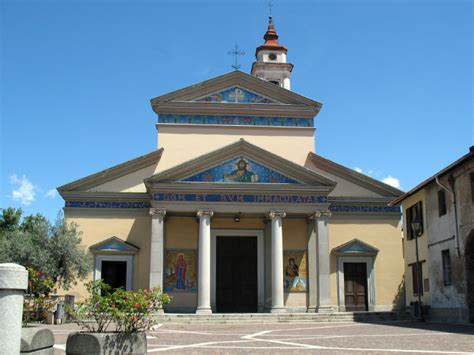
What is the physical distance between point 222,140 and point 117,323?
21574 millimetres

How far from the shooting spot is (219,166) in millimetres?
26578

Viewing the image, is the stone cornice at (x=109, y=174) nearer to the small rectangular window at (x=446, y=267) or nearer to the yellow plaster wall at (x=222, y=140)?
the yellow plaster wall at (x=222, y=140)

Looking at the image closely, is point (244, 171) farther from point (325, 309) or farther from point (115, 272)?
point (115, 272)

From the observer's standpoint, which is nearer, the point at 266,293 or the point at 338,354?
the point at 338,354

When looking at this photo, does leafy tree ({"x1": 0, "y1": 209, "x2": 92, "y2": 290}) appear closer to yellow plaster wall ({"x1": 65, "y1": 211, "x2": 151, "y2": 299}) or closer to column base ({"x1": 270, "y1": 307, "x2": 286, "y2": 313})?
yellow plaster wall ({"x1": 65, "y1": 211, "x2": 151, "y2": 299})

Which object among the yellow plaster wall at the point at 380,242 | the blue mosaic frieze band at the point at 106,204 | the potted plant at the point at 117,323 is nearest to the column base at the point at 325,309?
the yellow plaster wall at the point at 380,242

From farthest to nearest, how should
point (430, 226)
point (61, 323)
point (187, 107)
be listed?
point (187, 107)
point (430, 226)
point (61, 323)

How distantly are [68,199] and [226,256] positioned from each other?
28.7 ft

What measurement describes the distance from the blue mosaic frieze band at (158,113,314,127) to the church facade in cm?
6

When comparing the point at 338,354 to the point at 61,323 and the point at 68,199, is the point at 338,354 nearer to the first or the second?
the point at 61,323

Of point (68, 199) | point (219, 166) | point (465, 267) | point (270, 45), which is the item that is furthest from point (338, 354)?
point (270, 45)

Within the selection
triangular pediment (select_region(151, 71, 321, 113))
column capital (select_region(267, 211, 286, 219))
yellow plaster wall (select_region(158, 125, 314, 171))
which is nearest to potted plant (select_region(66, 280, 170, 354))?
column capital (select_region(267, 211, 286, 219))

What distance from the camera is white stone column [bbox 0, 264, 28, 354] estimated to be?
5367 mm

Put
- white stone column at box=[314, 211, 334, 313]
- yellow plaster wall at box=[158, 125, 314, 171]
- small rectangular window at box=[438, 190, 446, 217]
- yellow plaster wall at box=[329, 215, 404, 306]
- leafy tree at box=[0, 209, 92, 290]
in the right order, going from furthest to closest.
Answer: yellow plaster wall at box=[158, 125, 314, 171]
yellow plaster wall at box=[329, 215, 404, 306]
white stone column at box=[314, 211, 334, 313]
leafy tree at box=[0, 209, 92, 290]
small rectangular window at box=[438, 190, 446, 217]
